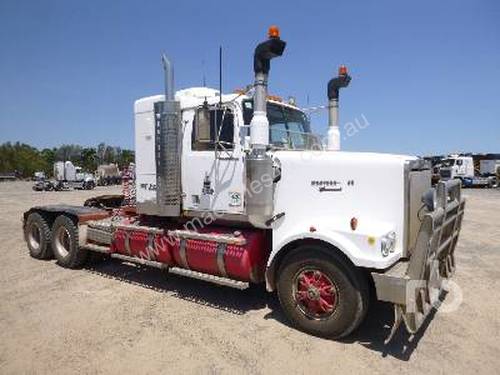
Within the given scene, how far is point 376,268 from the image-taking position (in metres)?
4.54

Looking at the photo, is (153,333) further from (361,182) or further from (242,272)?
(361,182)

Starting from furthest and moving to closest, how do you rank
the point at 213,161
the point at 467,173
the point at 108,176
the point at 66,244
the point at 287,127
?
the point at 108,176
the point at 467,173
the point at 66,244
the point at 287,127
the point at 213,161

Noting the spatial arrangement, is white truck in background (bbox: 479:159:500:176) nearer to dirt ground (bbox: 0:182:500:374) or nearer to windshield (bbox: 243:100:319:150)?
dirt ground (bbox: 0:182:500:374)

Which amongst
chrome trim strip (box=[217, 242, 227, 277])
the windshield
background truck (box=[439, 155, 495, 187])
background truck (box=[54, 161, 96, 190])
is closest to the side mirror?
the windshield

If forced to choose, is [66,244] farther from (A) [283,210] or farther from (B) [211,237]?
(A) [283,210]

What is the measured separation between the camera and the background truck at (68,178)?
4269 centimetres

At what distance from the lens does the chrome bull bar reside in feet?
14.3

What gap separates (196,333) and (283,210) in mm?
1915

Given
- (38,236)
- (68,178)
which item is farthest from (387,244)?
(68,178)

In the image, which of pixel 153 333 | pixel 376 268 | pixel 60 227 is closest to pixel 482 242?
pixel 376 268

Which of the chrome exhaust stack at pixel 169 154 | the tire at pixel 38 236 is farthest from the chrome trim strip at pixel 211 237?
the tire at pixel 38 236

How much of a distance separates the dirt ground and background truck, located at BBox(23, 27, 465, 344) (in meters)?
0.38

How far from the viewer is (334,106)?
7.42m

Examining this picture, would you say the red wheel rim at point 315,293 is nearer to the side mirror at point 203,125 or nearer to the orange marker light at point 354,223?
the orange marker light at point 354,223
